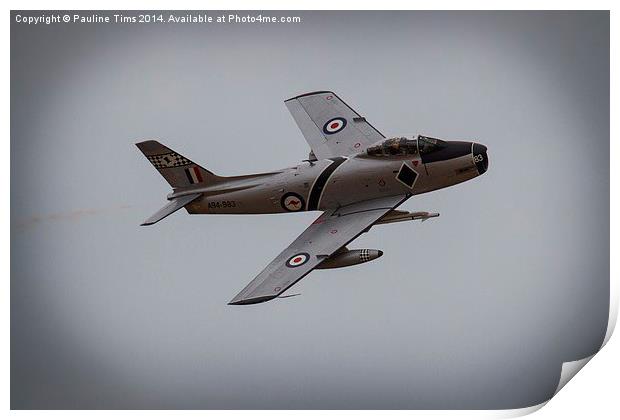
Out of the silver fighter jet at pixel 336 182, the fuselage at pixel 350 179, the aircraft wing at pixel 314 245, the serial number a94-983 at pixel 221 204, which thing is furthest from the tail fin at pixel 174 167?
the aircraft wing at pixel 314 245

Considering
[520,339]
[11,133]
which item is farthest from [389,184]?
[11,133]

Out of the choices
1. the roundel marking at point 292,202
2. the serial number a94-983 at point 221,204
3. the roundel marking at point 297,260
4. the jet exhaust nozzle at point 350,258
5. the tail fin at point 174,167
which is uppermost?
the tail fin at point 174,167

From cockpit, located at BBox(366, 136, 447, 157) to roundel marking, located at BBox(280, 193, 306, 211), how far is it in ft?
3.52

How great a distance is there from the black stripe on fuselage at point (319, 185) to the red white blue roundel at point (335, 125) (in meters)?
0.70

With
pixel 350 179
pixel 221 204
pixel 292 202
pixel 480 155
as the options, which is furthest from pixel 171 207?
pixel 480 155

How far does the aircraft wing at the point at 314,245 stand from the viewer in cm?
1041

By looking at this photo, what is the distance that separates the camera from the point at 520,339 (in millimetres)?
11094

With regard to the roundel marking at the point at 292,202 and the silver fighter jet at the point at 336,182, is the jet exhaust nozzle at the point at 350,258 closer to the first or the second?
the silver fighter jet at the point at 336,182

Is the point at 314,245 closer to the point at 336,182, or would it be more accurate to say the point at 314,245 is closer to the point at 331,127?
the point at 336,182

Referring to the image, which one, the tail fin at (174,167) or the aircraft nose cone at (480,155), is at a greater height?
the tail fin at (174,167)

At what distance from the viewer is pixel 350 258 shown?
36.3ft

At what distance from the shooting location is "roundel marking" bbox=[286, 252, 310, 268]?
35.1ft

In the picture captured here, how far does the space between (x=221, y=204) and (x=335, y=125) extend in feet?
5.95

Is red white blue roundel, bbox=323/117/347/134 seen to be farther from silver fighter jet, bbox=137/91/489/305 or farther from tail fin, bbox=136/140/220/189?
tail fin, bbox=136/140/220/189
